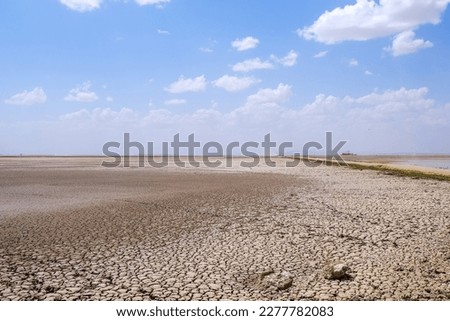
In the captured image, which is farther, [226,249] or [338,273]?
[226,249]

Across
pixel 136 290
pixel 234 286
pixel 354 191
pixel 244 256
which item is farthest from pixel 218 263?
pixel 354 191

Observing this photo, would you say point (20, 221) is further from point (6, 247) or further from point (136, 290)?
point (136, 290)

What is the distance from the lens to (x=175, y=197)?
1605cm

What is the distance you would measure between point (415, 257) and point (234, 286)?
3939 mm

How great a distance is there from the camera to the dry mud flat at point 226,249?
599 cm

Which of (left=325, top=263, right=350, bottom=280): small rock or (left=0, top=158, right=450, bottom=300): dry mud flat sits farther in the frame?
(left=325, top=263, right=350, bottom=280): small rock

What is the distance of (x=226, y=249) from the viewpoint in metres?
8.24

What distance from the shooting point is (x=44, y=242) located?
890 cm

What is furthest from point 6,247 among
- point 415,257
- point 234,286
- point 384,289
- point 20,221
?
point 415,257

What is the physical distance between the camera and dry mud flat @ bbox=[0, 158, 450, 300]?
5.99 m

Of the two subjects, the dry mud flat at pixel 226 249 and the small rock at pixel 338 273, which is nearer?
the dry mud flat at pixel 226 249

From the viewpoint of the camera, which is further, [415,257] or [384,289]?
[415,257]
